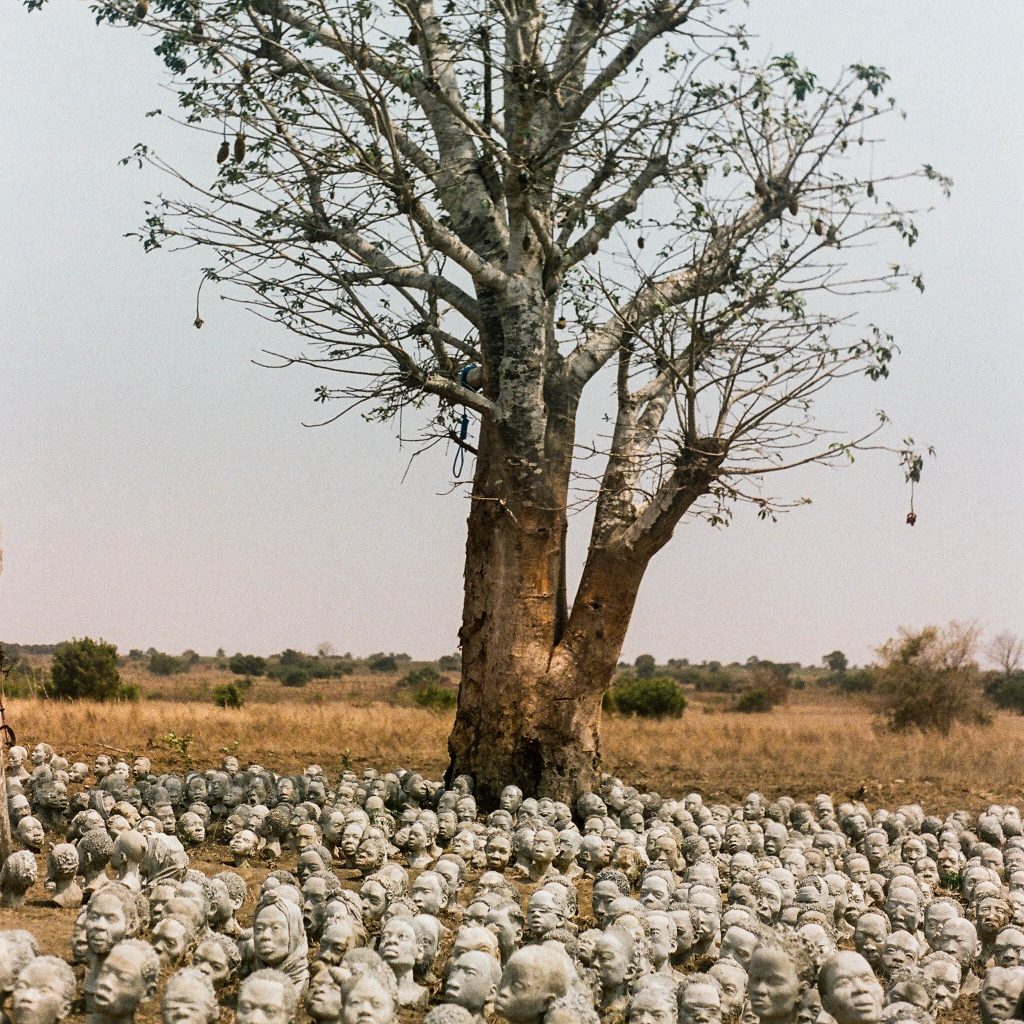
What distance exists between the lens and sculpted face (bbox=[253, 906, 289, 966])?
588cm

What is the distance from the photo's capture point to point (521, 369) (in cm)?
1177

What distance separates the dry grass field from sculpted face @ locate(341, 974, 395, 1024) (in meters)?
9.66

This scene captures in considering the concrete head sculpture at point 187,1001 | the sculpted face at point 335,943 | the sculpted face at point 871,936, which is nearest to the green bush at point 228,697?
the sculpted face at point 871,936

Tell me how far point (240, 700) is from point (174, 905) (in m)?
24.3

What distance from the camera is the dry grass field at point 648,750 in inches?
601

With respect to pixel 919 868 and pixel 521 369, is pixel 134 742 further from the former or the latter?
pixel 919 868

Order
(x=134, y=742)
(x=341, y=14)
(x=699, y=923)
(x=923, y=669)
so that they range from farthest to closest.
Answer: (x=923, y=669) → (x=134, y=742) → (x=341, y=14) → (x=699, y=923)

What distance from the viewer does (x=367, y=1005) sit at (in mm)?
5070

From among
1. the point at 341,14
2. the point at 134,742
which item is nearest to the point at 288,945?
the point at 341,14

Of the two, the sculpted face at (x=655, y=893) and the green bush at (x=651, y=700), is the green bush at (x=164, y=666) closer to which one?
the green bush at (x=651, y=700)

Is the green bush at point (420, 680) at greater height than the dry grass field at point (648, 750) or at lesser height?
lesser

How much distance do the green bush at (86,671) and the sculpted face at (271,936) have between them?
23329 millimetres

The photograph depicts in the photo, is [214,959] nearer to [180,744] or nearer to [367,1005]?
[367,1005]

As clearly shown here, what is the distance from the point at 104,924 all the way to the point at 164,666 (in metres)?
63.2
